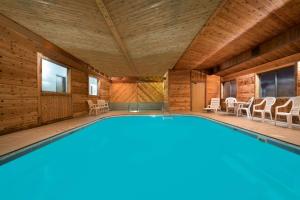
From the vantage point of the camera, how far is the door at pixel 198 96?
35.9ft

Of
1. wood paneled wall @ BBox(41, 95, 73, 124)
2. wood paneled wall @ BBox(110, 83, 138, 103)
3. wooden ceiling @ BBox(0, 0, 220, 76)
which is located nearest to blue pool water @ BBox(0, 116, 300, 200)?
wood paneled wall @ BBox(41, 95, 73, 124)

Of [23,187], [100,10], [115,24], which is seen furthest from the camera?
[115,24]

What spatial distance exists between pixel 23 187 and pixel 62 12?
3129 millimetres

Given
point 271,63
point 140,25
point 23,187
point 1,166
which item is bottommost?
point 23,187

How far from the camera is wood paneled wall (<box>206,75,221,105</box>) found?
1102cm

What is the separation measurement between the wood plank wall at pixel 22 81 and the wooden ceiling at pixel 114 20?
1.25 feet

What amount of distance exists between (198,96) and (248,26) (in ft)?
22.3

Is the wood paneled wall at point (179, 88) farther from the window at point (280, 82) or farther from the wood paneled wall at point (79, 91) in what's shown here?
the wood paneled wall at point (79, 91)

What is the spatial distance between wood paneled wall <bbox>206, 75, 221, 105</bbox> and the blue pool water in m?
7.35

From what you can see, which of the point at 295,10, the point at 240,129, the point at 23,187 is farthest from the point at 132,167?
the point at 295,10

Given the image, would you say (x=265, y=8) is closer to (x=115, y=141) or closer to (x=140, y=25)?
(x=140, y=25)

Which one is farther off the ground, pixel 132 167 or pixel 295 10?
pixel 295 10

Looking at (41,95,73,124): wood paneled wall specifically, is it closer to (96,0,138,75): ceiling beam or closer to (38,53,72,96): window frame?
(38,53,72,96): window frame

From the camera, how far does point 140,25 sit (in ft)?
13.4
